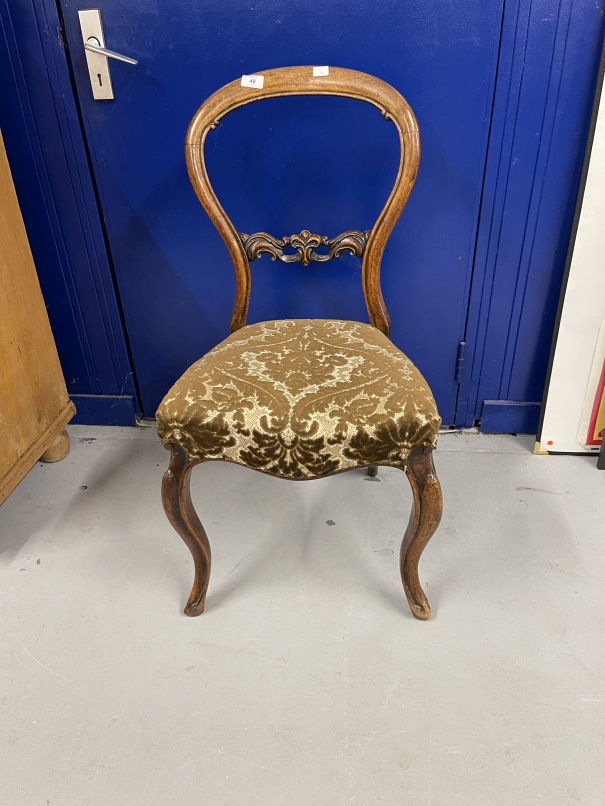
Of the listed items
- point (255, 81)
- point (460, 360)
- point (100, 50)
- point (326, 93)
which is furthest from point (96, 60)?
point (460, 360)

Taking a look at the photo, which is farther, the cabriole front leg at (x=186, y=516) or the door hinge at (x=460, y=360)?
the door hinge at (x=460, y=360)

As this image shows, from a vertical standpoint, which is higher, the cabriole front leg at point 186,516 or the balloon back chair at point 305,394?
the balloon back chair at point 305,394

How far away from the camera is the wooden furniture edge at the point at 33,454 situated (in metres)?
1.42

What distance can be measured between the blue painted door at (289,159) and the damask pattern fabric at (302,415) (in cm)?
62

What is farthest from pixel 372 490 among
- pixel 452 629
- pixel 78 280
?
pixel 78 280

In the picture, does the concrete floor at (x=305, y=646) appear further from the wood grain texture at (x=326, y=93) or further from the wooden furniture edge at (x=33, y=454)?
the wood grain texture at (x=326, y=93)

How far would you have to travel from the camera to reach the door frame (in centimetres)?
137

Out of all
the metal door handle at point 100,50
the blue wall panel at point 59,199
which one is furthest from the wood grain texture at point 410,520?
the metal door handle at point 100,50

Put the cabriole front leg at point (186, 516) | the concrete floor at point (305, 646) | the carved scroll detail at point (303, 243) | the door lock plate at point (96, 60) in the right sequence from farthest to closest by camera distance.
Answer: the door lock plate at point (96, 60)
the carved scroll detail at point (303, 243)
the cabriole front leg at point (186, 516)
the concrete floor at point (305, 646)

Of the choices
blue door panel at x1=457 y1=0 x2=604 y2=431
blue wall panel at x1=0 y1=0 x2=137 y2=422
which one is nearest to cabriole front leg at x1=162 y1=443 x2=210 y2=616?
blue wall panel at x1=0 y1=0 x2=137 y2=422

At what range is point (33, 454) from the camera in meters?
1.54

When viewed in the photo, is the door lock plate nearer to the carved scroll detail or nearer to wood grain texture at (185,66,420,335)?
wood grain texture at (185,66,420,335)

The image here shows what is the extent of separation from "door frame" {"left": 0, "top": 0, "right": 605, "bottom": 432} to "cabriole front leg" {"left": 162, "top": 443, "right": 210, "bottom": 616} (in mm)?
854

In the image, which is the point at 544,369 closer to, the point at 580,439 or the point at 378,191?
the point at 580,439
